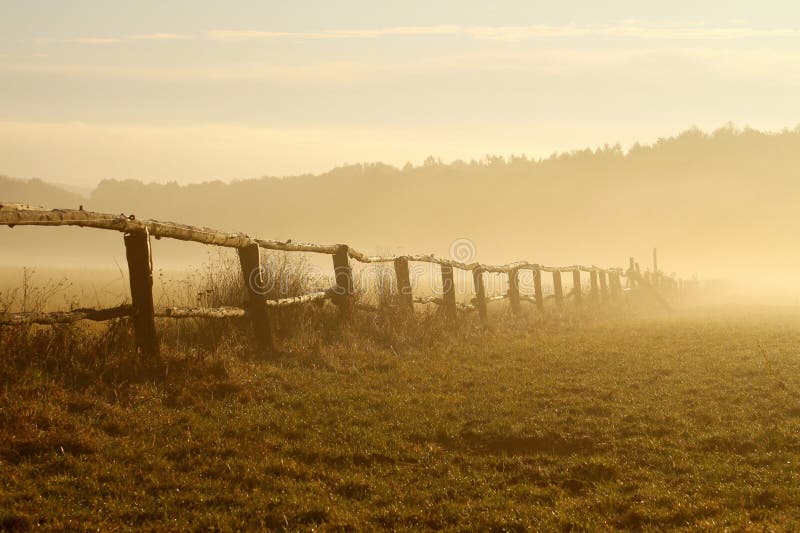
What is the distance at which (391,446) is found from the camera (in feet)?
21.7

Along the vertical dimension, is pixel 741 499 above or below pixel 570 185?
below

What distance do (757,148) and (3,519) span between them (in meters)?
130

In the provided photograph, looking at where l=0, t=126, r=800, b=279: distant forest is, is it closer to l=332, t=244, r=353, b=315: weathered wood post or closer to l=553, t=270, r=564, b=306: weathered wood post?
l=553, t=270, r=564, b=306: weathered wood post

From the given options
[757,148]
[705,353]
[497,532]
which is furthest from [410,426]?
[757,148]

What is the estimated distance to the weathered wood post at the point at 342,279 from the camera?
40.7 ft

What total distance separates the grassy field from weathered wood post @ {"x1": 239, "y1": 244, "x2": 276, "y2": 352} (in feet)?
1.55

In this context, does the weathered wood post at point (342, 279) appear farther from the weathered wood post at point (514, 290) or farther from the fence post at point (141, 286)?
the weathered wood post at point (514, 290)

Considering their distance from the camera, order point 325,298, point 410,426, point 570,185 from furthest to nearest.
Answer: point 570,185 → point 325,298 → point 410,426

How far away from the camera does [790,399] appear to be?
834cm

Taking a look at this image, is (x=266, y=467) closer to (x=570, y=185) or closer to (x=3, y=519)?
(x=3, y=519)

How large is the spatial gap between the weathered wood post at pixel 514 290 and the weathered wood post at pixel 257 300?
10.4 m

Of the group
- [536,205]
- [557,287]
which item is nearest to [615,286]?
[557,287]

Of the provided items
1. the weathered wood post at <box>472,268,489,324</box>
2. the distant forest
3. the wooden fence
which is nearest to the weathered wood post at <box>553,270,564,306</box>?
the weathered wood post at <box>472,268,489,324</box>

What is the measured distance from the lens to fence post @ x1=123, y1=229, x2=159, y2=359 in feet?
26.0
